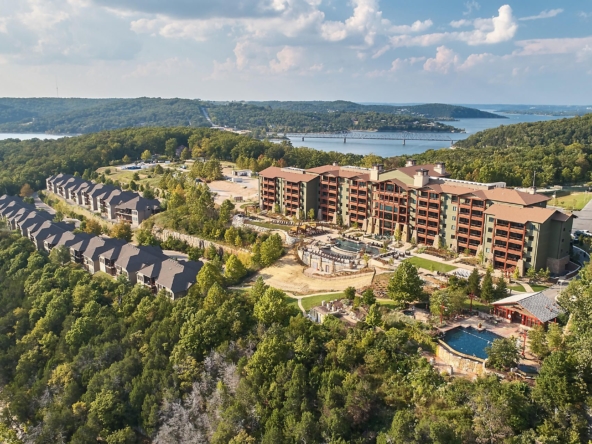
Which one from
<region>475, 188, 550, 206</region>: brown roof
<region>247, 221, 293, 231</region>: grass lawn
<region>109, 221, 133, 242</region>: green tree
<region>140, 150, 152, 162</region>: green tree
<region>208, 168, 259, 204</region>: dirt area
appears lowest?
<region>109, 221, 133, 242</region>: green tree

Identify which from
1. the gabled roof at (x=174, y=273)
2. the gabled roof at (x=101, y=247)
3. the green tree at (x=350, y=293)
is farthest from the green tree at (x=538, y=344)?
the gabled roof at (x=101, y=247)

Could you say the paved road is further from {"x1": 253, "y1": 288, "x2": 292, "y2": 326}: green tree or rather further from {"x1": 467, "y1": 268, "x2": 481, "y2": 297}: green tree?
{"x1": 253, "y1": 288, "x2": 292, "y2": 326}: green tree

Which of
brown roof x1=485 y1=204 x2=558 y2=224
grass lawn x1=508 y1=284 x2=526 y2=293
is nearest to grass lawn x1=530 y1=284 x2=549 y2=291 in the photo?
grass lawn x1=508 y1=284 x2=526 y2=293

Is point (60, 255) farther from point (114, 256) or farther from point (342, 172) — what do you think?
point (342, 172)

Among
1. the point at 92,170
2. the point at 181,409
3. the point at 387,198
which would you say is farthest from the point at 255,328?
the point at 92,170

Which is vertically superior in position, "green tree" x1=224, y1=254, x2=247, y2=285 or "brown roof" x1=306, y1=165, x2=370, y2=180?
"brown roof" x1=306, y1=165, x2=370, y2=180

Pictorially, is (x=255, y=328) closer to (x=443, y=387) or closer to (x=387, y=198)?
(x=443, y=387)
